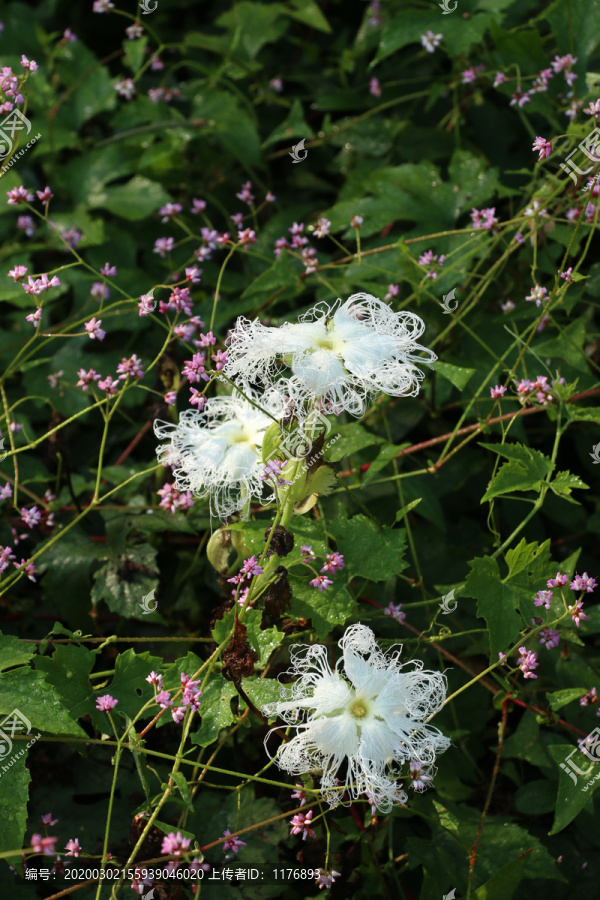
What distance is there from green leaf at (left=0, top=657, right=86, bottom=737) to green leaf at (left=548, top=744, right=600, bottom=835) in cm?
81

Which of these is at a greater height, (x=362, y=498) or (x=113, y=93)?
(x=113, y=93)

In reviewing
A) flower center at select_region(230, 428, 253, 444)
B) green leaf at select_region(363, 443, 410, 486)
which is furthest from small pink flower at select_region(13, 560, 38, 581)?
green leaf at select_region(363, 443, 410, 486)

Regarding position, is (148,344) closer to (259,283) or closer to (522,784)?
(259,283)

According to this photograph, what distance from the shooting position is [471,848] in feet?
4.63

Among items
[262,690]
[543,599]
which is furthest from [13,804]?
[543,599]

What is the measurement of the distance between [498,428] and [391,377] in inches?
22.6

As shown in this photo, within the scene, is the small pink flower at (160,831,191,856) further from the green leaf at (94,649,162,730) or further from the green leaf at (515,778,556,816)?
the green leaf at (515,778,556,816)

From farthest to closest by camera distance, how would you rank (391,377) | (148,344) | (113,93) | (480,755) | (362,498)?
(113,93)
(148,344)
(362,498)
(480,755)
(391,377)

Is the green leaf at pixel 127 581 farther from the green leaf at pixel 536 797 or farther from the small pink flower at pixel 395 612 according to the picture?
the green leaf at pixel 536 797

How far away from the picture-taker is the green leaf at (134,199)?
89.1 inches

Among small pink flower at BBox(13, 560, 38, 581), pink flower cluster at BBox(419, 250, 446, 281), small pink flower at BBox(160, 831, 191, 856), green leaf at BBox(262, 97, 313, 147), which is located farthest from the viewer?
green leaf at BBox(262, 97, 313, 147)

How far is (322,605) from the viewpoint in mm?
1324

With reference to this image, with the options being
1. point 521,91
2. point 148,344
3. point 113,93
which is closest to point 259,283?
point 148,344

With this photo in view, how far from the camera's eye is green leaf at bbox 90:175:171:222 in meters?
2.26
